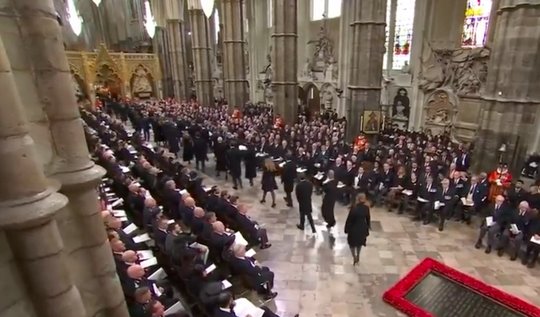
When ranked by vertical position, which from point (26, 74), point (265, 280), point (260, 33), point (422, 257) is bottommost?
point (422, 257)

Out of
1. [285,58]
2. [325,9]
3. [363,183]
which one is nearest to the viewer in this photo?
[363,183]

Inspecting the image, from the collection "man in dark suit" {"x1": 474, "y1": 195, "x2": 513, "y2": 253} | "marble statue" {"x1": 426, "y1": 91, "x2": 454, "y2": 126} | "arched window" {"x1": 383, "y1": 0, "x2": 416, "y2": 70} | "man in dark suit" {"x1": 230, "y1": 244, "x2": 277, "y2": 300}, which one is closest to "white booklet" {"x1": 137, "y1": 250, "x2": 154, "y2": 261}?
"man in dark suit" {"x1": 230, "y1": 244, "x2": 277, "y2": 300}

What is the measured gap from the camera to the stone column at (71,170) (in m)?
1.86

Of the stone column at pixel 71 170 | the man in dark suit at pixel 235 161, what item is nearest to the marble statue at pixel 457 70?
the man in dark suit at pixel 235 161

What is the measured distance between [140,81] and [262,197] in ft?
80.2

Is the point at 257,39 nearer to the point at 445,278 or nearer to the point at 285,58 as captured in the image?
the point at 285,58

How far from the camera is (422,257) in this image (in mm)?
6797

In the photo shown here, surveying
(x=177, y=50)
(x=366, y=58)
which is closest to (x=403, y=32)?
(x=366, y=58)

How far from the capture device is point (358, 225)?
20.3 feet

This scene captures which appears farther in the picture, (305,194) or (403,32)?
(403,32)

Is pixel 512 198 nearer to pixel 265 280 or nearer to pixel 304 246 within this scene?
pixel 304 246

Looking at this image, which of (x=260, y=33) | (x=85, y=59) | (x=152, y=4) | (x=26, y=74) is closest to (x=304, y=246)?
(x=26, y=74)

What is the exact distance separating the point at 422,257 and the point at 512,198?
8.77 ft

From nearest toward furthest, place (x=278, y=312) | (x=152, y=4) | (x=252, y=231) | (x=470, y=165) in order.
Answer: (x=278, y=312) < (x=252, y=231) < (x=470, y=165) < (x=152, y=4)
